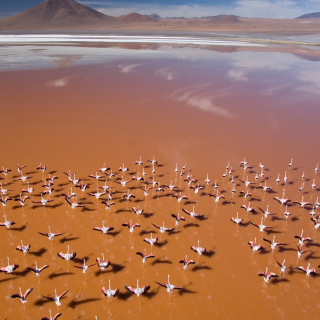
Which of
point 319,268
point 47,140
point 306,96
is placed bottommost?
point 319,268

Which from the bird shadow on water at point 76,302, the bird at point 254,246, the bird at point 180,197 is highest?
the bird at point 180,197

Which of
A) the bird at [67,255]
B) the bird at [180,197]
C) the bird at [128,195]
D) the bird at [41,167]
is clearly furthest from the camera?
the bird at [41,167]

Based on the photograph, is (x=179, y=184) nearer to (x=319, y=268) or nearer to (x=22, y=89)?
(x=319, y=268)

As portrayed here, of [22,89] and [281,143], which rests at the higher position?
[22,89]

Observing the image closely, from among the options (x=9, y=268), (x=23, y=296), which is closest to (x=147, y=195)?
(x=9, y=268)

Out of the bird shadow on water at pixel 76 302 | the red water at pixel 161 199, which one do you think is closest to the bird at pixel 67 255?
the red water at pixel 161 199

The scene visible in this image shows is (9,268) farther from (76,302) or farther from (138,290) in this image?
(138,290)

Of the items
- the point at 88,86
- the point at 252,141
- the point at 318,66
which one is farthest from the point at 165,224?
the point at 318,66

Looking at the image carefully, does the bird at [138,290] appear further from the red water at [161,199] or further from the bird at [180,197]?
the bird at [180,197]
